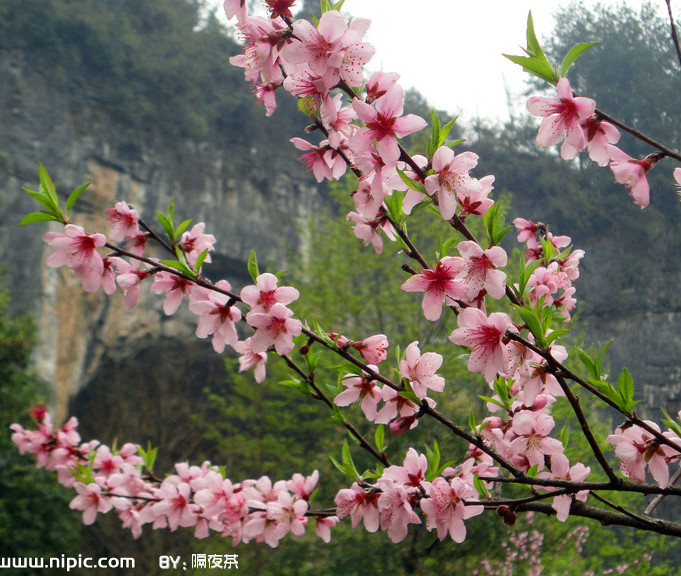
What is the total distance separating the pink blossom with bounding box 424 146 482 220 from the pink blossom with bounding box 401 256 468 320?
0.07m

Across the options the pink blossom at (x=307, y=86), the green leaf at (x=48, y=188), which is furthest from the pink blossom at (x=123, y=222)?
the pink blossom at (x=307, y=86)

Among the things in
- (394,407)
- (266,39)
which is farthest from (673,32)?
(394,407)

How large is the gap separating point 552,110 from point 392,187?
8.9 inches

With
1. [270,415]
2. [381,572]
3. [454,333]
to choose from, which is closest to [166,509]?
[454,333]

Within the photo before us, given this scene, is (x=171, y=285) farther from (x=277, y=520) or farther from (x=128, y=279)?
(x=277, y=520)

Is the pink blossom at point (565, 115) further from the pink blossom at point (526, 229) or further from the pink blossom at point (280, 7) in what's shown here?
the pink blossom at point (526, 229)

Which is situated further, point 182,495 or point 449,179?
point 182,495

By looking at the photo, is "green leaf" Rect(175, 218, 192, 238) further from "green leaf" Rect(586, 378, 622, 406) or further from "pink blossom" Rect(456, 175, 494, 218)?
"green leaf" Rect(586, 378, 622, 406)

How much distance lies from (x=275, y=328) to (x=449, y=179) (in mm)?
334

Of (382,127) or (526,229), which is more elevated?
(526,229)

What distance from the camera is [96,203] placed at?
1067cm

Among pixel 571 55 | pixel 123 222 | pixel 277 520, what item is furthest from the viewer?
pixel 277 520

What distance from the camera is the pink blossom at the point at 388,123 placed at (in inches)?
31.1

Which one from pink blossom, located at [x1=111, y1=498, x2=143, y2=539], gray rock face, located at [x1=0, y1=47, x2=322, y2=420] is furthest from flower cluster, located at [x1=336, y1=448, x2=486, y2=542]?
gray rock face, located at [x1=0, y1=47, x2=322, y2=420]
